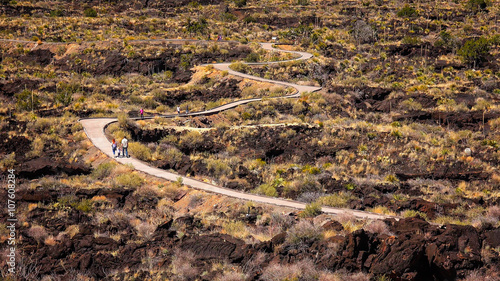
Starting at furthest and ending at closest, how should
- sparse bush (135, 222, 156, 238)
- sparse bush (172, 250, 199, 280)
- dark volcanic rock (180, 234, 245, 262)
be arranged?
1. sparse bush (135, 222, 156, 238)
2. dark volcanic rock (180, 234, 245, 262)
3. sparse bush (172, 250, 199, 280)

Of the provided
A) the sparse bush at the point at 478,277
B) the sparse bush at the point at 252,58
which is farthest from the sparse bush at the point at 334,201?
the sparse bush at the point at 252,58

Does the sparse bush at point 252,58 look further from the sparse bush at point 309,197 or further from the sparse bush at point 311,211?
the sparse bush at point 311,211

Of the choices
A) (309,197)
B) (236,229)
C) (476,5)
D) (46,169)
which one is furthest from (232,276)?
(476,5)

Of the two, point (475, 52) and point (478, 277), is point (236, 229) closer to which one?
point (478, 277)

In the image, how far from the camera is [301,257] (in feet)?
40.0

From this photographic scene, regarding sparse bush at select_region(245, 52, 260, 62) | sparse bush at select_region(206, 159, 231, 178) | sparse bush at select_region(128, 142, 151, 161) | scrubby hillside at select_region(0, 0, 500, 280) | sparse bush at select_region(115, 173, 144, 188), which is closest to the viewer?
scrubby hillside at select_region(0, 0, 500, 280)

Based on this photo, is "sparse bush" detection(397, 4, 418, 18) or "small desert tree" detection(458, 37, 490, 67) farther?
"sparse bush" detection(397, 4, 418, 18)

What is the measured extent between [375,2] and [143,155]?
7964cm

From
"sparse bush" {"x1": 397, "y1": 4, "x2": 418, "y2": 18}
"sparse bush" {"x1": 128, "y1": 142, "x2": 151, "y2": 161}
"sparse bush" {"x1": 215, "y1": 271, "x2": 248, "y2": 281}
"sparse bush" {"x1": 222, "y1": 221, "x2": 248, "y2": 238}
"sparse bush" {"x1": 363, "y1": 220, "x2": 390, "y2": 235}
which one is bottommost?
"sparse bush" {"x1": 128, "y1": 142, "x2": 151, "y2": 161}

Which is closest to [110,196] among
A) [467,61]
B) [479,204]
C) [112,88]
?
[479,204]

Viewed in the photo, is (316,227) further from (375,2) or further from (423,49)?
(375,2)

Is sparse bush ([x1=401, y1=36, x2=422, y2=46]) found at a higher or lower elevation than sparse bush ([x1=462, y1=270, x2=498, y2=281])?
higher

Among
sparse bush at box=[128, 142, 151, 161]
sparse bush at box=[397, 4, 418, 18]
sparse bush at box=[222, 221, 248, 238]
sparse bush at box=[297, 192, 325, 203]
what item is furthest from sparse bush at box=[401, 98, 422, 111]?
sparse bush at box=[397, 4, 418, 18]

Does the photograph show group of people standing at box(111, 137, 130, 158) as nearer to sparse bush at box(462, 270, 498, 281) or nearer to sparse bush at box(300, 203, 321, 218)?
sparse bush at box(300, 203, 321, 218)
